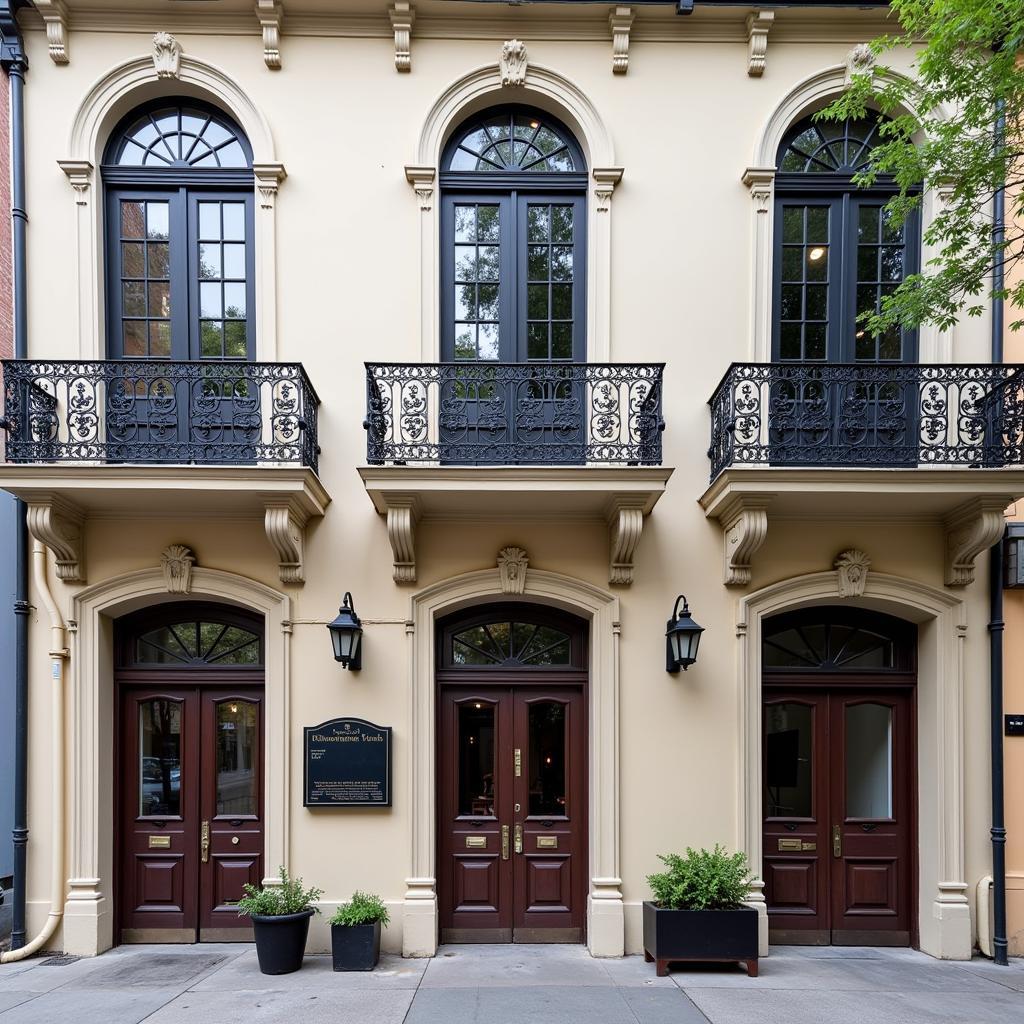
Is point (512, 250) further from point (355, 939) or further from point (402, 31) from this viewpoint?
point (355, 939)

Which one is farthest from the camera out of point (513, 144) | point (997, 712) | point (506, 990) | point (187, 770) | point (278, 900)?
point (513, 144)

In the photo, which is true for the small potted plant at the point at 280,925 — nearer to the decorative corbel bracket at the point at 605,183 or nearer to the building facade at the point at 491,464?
the building facade at the point at 491,464

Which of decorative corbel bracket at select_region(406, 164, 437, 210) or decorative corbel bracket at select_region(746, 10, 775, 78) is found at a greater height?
decorative corbel bracket at select_region(746, 10, 775, 78)

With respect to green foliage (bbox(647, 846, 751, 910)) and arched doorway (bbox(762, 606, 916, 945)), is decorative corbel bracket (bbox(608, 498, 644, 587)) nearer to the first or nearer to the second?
arched doorway (bbox(762, 606, 916, 945))

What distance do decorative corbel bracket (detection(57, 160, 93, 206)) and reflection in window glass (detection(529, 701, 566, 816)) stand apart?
24.1ft

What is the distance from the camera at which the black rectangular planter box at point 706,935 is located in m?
6.77

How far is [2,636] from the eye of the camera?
7.77 meters

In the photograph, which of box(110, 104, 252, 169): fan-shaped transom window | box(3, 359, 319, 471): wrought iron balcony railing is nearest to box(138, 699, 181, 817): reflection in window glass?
box(3, 359, 319, 471): wrought iron balcony railing

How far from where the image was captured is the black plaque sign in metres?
7.46

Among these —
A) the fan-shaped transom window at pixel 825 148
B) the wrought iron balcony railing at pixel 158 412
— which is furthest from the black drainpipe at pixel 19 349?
the fan-shaped transom window at pixel 825 148

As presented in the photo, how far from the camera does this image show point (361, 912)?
270 inches

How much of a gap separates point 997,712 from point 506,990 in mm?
5679

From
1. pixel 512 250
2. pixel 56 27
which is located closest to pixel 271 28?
pixel 56 27

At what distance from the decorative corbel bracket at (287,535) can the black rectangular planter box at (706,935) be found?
4.86 meters
